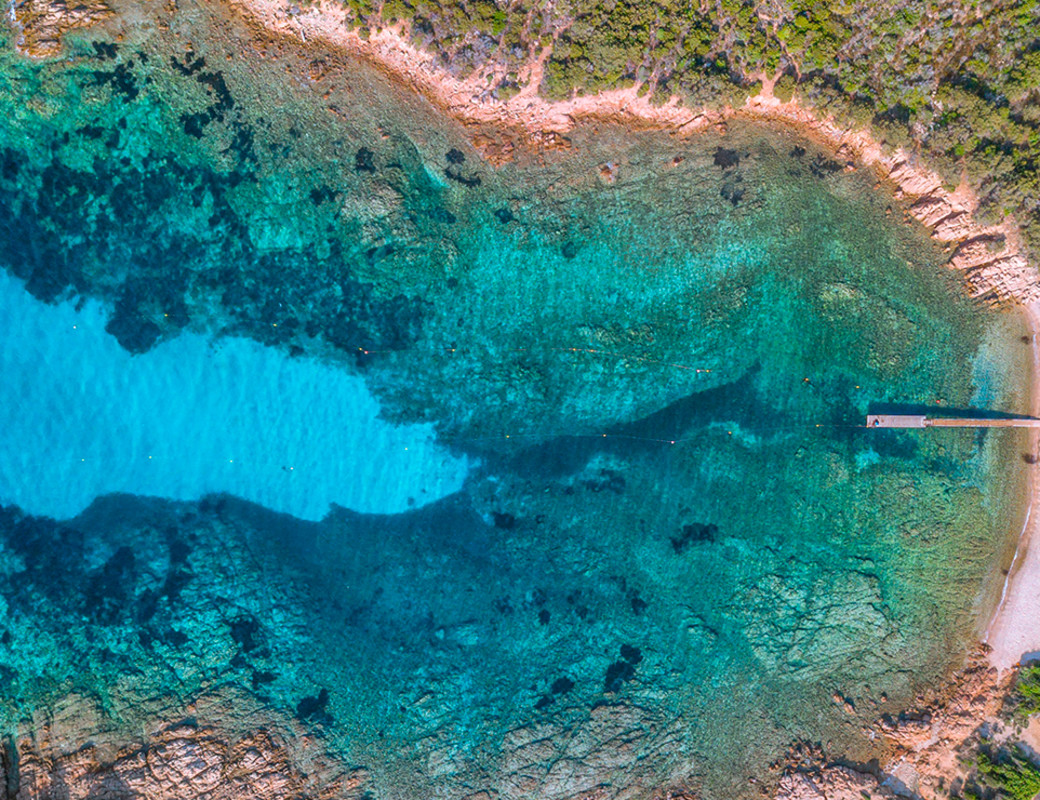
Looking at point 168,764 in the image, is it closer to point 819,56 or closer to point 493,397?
point 493,397

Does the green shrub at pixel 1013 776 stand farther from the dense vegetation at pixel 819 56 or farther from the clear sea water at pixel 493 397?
the dense vegetation at pixel 819 56

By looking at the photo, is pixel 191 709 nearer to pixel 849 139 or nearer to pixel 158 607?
pixel 158 607

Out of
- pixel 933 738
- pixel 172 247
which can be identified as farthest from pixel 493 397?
pixel 933 738

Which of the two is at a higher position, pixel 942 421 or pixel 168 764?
pixel 942 421

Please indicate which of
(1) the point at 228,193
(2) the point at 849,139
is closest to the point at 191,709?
(1) the point at 228,193

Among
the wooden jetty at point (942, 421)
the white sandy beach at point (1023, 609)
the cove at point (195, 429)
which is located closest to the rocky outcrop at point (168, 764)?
the cove at point (195, 429)

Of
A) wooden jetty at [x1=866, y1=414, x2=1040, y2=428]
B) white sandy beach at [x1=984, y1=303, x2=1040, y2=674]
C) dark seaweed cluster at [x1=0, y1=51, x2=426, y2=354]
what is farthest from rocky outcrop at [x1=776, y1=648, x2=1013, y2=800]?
dark seaweed cluster at [x1=0, y1=51, x2=426, y2=354]
